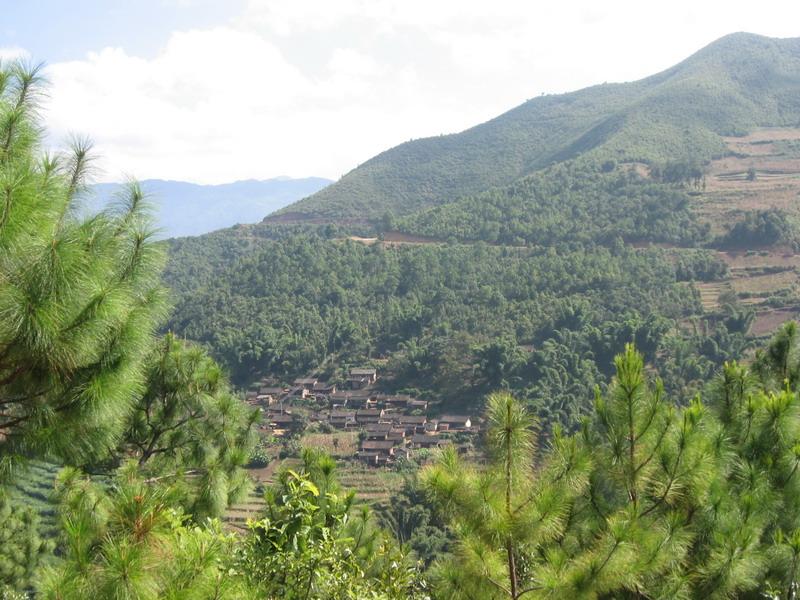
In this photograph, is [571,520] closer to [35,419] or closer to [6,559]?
[35,419]

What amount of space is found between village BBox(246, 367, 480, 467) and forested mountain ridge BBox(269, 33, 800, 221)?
3098 cm

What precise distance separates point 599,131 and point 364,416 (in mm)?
49426

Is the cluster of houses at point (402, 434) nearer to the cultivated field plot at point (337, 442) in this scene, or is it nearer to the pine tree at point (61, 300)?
the cultivated field plot at point (337, 442)

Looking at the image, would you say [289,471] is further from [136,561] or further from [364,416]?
[364,416]

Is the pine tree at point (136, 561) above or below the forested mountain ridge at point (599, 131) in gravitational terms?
below

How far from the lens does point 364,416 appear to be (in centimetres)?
3319

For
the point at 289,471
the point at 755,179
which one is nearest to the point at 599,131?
the point at 755,179

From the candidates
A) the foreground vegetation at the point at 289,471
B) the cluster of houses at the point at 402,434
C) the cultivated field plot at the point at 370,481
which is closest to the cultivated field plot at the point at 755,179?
the cluster of houses at the point at 402,434

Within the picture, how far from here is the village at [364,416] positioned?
29406 mm

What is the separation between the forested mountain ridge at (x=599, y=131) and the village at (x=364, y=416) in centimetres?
3098

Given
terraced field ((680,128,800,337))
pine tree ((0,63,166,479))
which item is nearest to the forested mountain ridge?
terraced field ((680,128,800,337))

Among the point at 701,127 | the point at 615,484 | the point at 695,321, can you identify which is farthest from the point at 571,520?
the point at 701,127

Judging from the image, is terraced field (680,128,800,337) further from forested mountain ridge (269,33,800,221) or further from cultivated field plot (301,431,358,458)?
cultivated field plot (301,431,358,458)

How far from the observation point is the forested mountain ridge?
6244cm
